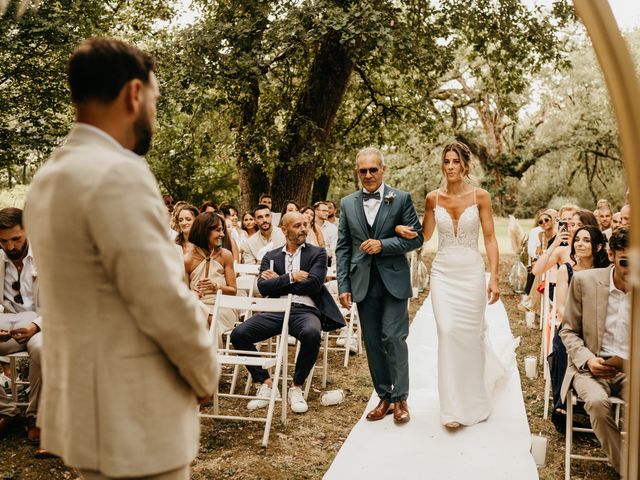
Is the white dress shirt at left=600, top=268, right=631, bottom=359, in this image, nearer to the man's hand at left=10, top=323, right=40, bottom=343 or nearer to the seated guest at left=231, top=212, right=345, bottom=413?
the seated guest at left=231, top=212, right=345, bottom=413

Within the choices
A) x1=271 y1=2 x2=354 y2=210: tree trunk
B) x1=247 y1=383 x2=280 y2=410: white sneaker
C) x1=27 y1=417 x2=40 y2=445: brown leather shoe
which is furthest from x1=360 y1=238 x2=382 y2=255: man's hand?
x1=271 y1=2 x2=354 y2=210: tree trunk

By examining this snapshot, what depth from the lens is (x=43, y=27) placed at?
876 centimetres

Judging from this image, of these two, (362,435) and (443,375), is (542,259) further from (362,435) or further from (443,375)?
(362,435)

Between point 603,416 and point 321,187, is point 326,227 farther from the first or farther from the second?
point 321,187

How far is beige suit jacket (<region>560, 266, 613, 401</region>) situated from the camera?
446cm

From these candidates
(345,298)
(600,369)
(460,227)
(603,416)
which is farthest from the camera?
(460,227)

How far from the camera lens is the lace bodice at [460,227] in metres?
5.57

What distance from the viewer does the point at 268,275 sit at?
21.0 feet

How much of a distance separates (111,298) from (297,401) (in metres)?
4.39

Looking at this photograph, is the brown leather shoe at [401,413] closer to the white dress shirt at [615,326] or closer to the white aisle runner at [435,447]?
the white aisle runner at [435,447]

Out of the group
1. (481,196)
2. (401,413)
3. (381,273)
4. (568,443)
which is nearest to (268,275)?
(381,273)

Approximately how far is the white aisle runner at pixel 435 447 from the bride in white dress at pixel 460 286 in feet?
0.65

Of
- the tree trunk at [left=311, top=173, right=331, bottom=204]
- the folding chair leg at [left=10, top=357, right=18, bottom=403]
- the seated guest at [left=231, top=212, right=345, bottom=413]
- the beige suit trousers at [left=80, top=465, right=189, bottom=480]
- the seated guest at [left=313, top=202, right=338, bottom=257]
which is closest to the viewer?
the beige suit trousers at [left=80, top=465, right=189, bottom=480]

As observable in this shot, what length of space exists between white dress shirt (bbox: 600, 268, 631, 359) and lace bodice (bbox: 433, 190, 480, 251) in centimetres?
134
